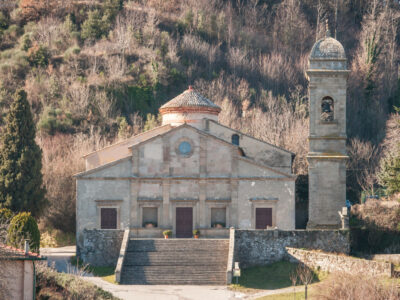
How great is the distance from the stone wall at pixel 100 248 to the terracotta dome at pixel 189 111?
1177cm

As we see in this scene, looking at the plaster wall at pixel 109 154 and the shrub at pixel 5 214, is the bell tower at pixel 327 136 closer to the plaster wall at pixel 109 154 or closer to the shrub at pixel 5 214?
the plaster wall at pixel 109 154

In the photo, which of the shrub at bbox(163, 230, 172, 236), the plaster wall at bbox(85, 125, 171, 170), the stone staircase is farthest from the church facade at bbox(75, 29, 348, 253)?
the stone staircase

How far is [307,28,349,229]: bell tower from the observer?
48438mm

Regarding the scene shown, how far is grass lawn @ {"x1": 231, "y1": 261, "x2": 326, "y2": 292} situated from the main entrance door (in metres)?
6.06

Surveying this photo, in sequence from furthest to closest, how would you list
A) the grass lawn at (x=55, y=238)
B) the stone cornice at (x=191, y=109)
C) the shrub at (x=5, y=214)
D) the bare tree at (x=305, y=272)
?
the stone cornice at (x=191, y=109) < the grass lawn at (x=55, y=238) < the shrub at (x=5, y=214) < the bare tree at (x=305, y=272)

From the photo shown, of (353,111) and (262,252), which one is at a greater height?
(353,111)

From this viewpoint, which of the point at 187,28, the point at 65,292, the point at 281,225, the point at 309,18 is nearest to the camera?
the point at 65,292

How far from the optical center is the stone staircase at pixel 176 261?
1673 inches

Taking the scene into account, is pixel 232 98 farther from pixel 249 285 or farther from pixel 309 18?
pixel 249 285

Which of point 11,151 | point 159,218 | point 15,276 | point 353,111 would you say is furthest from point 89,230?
point 353,111

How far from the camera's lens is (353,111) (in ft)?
284

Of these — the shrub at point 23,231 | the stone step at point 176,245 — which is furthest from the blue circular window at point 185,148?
the shrub at point 23,231

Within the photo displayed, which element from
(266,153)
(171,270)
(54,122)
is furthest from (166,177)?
(54,122)

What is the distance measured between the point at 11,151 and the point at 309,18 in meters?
58.3
